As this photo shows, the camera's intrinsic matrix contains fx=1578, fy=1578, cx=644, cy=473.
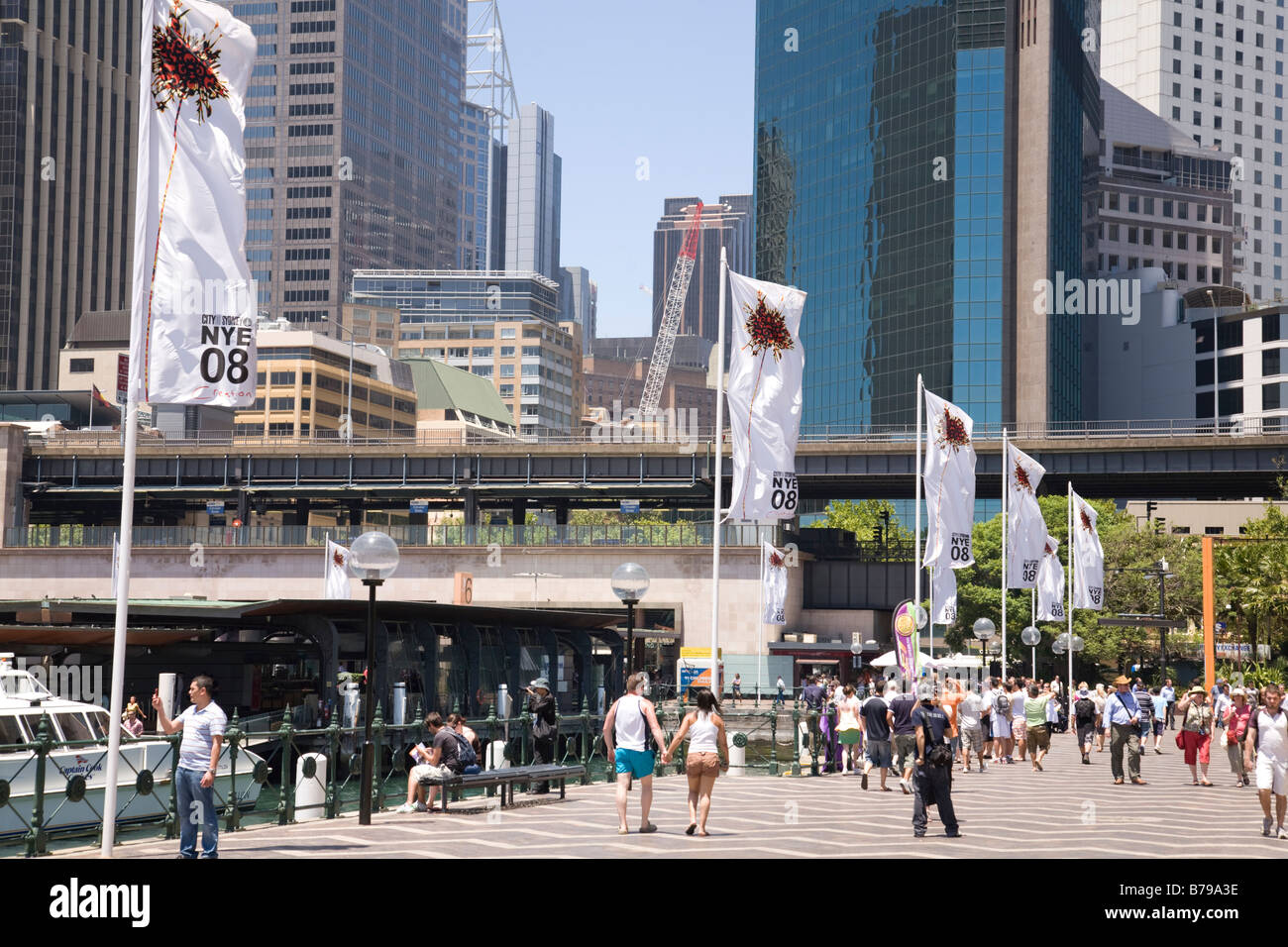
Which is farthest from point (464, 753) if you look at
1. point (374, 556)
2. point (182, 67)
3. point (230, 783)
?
point (182, 67)

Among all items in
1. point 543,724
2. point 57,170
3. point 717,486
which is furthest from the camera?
point 57,170

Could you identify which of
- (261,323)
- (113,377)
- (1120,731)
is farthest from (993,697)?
(261,323)

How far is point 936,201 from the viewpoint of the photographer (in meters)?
160

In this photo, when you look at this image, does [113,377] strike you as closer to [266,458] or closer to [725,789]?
[266,458]

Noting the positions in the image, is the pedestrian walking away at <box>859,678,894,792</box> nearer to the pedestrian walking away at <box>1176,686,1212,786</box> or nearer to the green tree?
the pedestrian walking away at <box>1176,686,1212,786</box>

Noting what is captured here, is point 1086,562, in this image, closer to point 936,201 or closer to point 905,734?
point 905,734

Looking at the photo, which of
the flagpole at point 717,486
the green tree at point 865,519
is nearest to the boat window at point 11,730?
Result: the flagpole at point 717,486

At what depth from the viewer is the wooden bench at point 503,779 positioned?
24125mm

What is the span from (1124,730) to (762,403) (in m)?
10.5

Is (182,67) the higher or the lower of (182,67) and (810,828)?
the higher

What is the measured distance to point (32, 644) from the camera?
34.0 m

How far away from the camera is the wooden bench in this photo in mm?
24125

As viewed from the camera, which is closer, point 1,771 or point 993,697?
point 1,771
